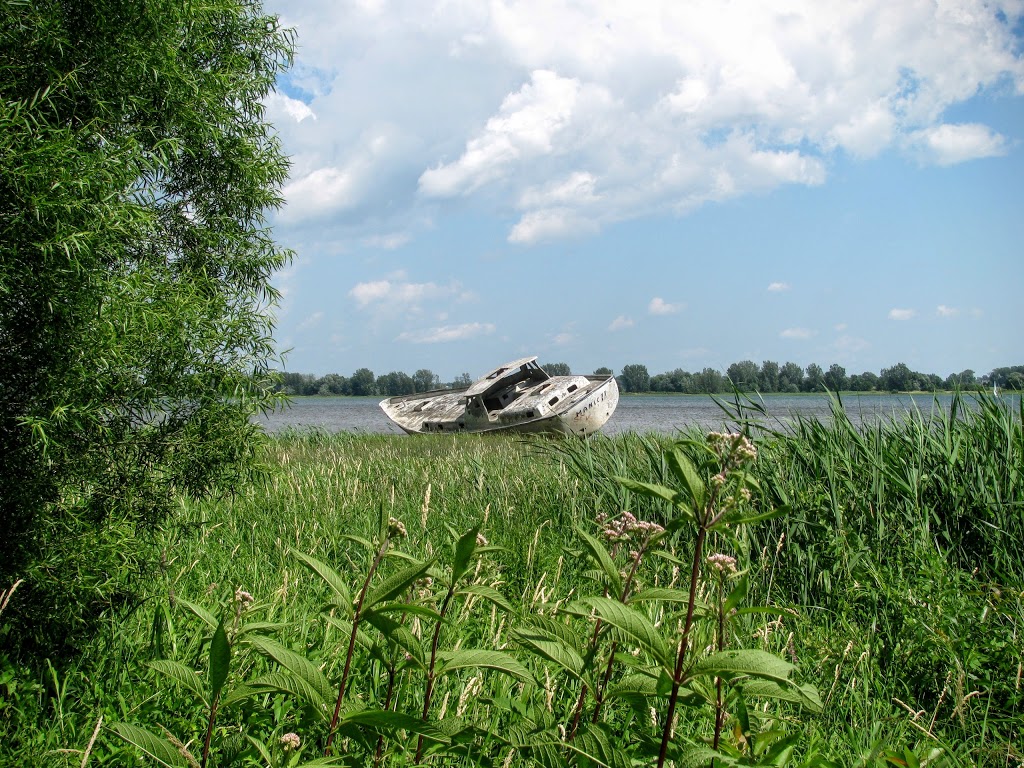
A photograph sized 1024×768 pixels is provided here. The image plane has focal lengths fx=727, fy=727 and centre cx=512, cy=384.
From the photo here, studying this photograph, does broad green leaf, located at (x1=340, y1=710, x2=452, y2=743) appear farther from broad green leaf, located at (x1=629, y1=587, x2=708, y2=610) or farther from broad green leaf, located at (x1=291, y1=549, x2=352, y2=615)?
broad green leaf, located at (x1=629, y1=587, x2=708, y2=610)

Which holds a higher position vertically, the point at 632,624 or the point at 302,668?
the point at 632,624

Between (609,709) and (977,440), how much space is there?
16.4 feet

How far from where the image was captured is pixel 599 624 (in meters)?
2.14

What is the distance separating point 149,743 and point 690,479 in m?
1.48

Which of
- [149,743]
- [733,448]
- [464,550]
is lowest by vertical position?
[149,743]

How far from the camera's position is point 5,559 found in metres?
3.35

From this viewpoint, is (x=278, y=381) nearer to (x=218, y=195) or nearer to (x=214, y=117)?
(x=218, y=195)

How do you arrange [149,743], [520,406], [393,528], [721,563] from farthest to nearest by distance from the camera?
[520,406]
[721,563]
[149,743]
[393,528]

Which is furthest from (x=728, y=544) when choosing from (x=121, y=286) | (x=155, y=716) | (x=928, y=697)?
(x=121, y=286)

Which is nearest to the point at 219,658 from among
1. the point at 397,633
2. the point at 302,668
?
the point at 302,668

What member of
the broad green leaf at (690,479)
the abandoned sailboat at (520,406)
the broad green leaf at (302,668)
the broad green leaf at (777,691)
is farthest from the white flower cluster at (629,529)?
the abandoned sailboat at (520,406)

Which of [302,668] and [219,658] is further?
[302,668]

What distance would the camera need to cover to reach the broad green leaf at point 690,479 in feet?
5.21

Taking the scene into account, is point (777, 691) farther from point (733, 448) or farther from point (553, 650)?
point (733, 448)
